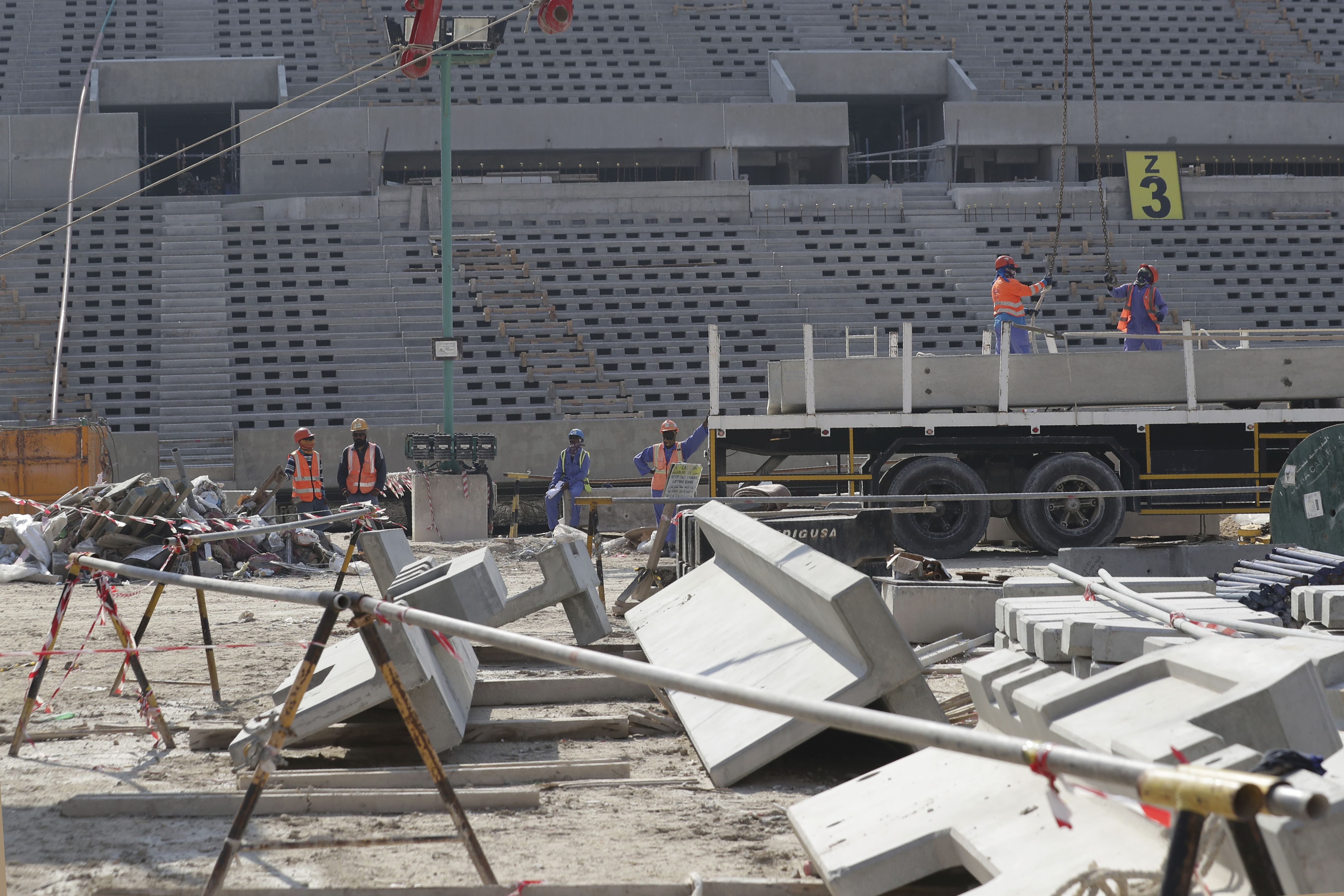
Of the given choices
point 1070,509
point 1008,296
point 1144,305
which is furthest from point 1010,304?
Answer: point 1070,509

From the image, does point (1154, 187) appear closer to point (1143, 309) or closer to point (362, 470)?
point (1143, 309)

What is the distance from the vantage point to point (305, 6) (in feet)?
134

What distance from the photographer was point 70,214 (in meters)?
21.3

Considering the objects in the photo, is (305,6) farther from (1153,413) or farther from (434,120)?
(1153,413)

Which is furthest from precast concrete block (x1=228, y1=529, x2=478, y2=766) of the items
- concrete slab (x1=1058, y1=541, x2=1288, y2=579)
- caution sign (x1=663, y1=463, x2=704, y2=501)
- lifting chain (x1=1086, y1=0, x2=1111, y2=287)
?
lifting chain (x1=1086, y1=0, x2=1111, y2=287)

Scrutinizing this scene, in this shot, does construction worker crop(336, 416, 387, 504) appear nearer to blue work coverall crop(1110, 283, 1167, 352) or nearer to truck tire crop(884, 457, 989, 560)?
truck tire crop(884, 457, 989, 560)

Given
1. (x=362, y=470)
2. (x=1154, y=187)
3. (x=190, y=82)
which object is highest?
(x=190, y=82)

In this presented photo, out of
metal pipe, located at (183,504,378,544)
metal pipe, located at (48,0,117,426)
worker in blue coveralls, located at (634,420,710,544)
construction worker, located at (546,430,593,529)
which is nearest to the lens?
metal pipe, located at (183,504,378,544)

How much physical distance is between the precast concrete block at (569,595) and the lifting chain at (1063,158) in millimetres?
10743

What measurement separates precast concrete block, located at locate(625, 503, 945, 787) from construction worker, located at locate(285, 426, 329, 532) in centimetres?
858

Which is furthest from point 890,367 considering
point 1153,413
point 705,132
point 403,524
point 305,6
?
point 305,6

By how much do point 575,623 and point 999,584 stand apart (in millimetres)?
3060

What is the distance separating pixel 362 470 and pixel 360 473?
0.05 m

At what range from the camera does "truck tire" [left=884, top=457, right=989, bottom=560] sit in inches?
555
